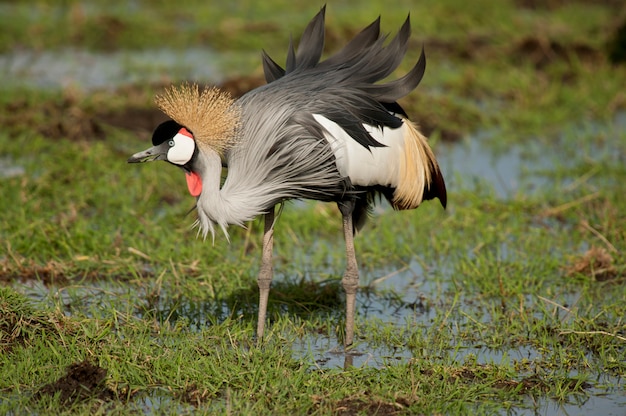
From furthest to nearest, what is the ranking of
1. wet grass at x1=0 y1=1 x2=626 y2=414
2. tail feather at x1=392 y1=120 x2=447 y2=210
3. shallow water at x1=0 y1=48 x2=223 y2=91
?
1. shallow water at x1=0 y1=48 x2=223 y2=91
2. tail feather at x1=392 y1=120 x2=447 y2=210
3. wet grass at x1=0 y1=1 x2=626 y2=414

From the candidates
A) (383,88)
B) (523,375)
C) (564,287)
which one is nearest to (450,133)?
(564,287)

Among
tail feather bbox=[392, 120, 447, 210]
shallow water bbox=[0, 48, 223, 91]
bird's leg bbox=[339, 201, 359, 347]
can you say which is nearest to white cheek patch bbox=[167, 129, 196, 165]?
bird's leg bbox=[339, 201, 359, 347]

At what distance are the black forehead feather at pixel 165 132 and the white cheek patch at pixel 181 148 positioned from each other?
3cm

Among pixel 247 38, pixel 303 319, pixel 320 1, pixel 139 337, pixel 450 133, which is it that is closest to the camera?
pixel 139 337

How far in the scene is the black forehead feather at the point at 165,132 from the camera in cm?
479

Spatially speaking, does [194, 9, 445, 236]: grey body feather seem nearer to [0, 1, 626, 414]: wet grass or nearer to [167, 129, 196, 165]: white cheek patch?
[167, 129, 196, 165]: white cheek patch

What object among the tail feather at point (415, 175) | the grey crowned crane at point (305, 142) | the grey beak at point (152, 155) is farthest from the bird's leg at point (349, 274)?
the grey beak at point (152, 155)

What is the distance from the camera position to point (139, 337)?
4.98 meters

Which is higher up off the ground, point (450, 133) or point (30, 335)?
point (450, 133)

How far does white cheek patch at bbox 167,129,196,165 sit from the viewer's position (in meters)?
4.79

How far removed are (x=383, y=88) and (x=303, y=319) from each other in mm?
1391

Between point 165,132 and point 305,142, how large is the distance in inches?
27.3

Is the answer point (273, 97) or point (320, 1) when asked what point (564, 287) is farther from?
point (320, 1)

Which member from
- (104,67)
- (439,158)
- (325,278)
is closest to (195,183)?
(325,278)
